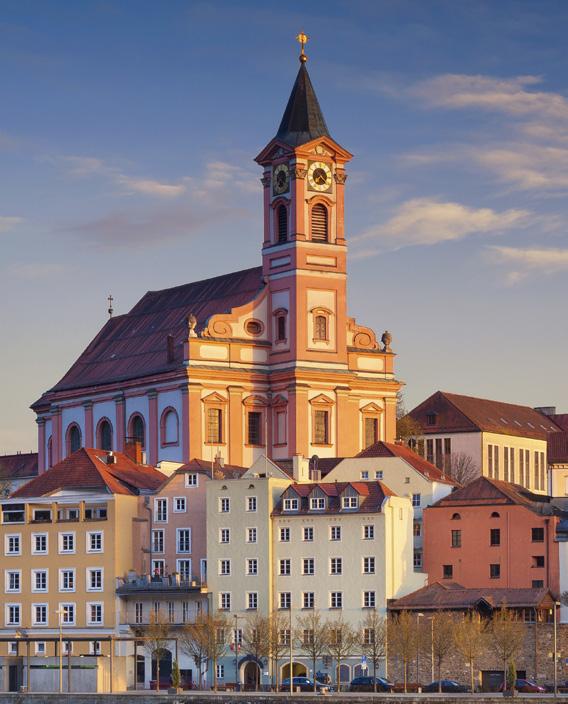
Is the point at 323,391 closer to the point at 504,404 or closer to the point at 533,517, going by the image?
the point at 533,517

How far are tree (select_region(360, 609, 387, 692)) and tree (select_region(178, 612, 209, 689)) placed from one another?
831cm

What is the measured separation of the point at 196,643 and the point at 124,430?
1451 inches

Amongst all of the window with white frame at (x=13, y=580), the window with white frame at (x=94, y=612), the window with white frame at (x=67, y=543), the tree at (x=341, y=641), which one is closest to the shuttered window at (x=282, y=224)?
the window with white frame at (x=67, y=543)

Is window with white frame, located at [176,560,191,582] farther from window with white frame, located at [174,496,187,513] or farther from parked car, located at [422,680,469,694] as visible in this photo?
parked car, located at [422,680,469,694]

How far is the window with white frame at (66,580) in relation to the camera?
437 feet

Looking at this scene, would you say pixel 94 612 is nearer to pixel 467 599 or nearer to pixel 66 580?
pixel 66 580

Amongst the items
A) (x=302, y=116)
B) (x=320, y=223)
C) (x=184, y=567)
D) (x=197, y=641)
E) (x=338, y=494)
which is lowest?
(x=197, y=641)

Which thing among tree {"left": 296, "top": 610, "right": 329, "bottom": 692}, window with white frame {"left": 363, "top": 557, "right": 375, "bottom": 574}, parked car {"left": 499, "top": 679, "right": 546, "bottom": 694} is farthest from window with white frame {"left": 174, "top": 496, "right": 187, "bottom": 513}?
parked car {"left": 499, "top": 679, "right": 546, "bottom": 694}

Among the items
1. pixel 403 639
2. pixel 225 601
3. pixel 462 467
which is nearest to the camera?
pixel 403 639

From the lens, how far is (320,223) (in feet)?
513

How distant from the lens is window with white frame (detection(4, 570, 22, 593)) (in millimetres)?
135125

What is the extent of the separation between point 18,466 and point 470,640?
72.7 meters

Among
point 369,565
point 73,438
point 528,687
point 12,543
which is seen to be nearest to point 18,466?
point 73,438

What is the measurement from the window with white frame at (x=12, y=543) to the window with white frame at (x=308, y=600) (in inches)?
713
